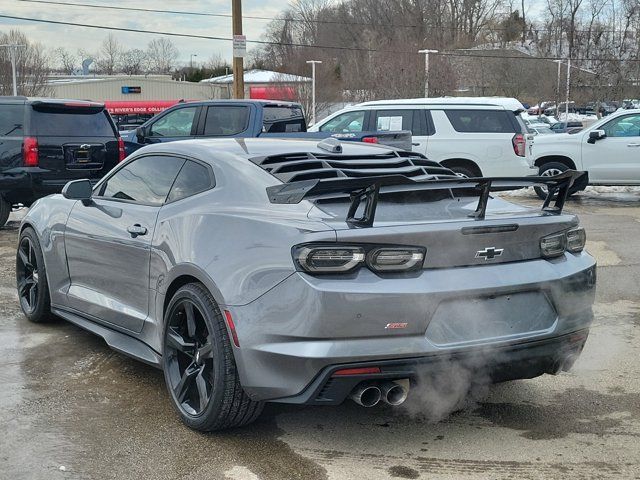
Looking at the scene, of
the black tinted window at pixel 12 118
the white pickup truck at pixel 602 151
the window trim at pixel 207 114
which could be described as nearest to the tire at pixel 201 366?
the black tinted window at pixel 12 118

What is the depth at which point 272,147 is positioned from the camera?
4672 mm

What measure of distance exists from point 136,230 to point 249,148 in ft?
2.68

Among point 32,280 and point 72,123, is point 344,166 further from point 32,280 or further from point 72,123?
point 72,123

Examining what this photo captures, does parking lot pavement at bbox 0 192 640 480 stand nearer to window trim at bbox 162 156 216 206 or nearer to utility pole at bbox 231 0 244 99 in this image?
window trim at bbox 162 156 216 206

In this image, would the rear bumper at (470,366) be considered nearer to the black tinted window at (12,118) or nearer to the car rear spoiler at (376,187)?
the car rear spoiler at (376,187)

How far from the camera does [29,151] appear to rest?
10312mm

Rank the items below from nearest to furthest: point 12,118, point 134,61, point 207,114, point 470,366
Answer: point 470,366 → point 12,118 → point 207,114 → point 134,61

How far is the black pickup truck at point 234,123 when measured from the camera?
11.8m

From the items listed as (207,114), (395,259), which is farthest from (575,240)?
(207,114)

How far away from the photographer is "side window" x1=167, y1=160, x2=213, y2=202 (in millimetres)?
4316

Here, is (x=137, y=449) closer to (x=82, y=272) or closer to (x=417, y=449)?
(x=417, y=449)

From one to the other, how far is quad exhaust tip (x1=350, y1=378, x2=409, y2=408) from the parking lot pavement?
1.03 ft

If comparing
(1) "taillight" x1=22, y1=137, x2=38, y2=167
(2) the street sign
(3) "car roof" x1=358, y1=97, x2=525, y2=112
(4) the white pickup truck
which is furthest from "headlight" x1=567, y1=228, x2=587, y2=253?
(2) the street sign

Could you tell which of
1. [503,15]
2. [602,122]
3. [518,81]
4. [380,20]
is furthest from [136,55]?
[602,122]
